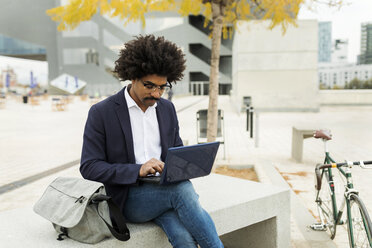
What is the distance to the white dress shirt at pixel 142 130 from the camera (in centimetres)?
254

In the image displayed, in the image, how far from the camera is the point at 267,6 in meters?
5.97

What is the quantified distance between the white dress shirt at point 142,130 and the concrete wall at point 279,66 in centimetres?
1762

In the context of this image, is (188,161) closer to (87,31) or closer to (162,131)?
(162,131)

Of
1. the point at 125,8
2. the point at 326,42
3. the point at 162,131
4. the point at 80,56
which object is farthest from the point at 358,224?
the point at 326,42

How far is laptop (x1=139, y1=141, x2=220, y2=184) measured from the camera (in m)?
2.16

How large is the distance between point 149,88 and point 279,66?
19053 mm

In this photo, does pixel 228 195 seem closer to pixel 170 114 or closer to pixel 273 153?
pixel 170 114

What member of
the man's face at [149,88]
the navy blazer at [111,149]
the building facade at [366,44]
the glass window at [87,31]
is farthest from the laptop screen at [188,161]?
the glass window at [87,31]

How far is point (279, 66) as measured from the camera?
20547mm

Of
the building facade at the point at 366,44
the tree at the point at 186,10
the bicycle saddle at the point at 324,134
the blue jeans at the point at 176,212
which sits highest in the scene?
the building facade at the point at 366,44

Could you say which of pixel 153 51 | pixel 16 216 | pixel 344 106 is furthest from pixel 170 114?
pixel 344 106

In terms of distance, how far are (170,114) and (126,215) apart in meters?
0.75

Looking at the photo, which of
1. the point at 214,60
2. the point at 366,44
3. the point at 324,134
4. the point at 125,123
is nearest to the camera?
the point at 125,123

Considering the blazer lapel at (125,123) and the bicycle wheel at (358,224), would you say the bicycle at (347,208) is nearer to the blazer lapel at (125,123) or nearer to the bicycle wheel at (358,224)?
the bicycle wheel at (358,224)
